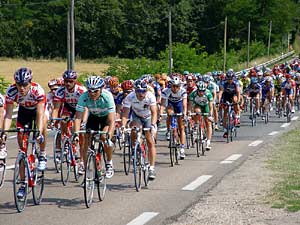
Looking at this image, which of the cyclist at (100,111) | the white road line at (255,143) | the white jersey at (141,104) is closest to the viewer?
the cyclist at (100,111)

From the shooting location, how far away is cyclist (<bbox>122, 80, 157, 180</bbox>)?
11656mm

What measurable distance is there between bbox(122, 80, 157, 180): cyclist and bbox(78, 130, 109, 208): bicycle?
4.58 ft

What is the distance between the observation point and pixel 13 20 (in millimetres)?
100438

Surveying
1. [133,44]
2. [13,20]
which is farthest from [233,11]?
[13,20]

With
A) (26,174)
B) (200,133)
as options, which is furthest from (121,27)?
(26,174)

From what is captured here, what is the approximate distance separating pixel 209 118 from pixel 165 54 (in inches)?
1327

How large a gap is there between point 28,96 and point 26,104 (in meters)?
0.21

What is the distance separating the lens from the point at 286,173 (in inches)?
500

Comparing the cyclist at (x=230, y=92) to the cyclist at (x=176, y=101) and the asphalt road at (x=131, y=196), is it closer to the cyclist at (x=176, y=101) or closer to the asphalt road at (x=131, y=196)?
the asphalt road at (x=131, y=196)

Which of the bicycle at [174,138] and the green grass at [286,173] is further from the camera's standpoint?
the bicycle at [174,138]

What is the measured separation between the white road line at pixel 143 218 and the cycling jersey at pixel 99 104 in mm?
2062

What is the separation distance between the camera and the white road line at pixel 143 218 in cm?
861

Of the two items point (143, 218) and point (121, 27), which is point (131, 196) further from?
point (121, 27)

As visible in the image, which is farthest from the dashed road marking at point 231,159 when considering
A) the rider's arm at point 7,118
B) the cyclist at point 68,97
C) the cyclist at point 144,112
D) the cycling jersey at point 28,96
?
the rider's arm at point 7,118
